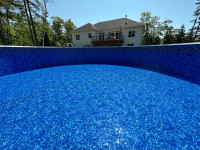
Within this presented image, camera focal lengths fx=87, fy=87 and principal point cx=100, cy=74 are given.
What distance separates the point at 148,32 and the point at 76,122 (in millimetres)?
37228

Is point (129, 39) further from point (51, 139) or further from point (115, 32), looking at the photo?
point (51, 139)

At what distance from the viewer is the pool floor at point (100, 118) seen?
2.39 m

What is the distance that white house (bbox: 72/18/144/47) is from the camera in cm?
1734

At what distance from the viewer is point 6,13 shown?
53.8 ft

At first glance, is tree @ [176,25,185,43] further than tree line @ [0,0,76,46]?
Yes

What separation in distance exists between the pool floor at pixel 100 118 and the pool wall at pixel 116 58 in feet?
8.64

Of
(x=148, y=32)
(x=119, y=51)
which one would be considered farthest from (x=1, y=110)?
(x=148, y=32)

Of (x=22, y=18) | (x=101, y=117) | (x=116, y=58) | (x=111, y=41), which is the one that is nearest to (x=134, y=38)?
(x=111, y=41)

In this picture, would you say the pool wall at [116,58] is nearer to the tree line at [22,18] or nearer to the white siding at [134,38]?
the white siding at [134,38]

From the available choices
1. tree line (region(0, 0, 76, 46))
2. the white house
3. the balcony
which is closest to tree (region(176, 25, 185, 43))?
the white house

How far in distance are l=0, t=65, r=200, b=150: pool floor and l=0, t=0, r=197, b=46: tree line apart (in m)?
18.6

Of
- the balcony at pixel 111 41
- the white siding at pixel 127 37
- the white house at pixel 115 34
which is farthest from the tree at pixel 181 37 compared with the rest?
the balcony at pixel 111 41

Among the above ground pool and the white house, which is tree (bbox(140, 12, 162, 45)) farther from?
the above ground pool

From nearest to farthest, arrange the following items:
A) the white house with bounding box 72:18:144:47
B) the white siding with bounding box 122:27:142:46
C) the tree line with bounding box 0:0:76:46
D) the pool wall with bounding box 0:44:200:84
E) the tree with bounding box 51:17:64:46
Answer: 1. the pool wall with bounding box 0:44:200:84
2. the tree line with bounding box 0:0:76:46
3. the white siding with bounding box 122:27:142:46
4. the white house with bounding box 72:18:144:47
5. the tree with bounding box 51:17:64:46
